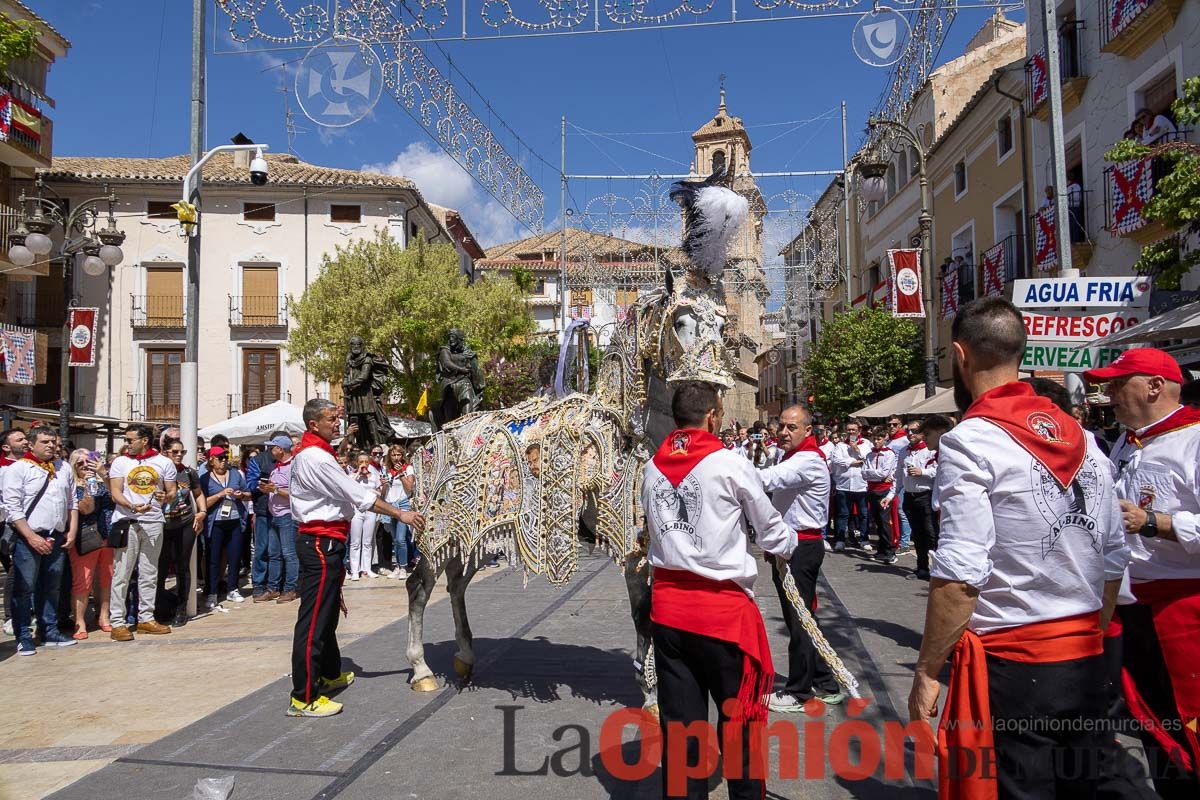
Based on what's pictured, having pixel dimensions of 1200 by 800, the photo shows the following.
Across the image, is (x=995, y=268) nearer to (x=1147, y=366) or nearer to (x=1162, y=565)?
(x=1147, y=366)

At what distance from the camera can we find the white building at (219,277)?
31.1 metres

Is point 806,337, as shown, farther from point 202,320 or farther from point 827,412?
point 202,320

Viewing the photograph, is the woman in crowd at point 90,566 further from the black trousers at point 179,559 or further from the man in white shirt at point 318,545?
the man in white shirt at point 318,545

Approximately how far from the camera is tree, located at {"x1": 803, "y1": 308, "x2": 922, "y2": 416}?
2406cm

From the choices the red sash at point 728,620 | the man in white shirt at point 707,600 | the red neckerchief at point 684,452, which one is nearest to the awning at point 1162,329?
the man in white shirt at point 707,600

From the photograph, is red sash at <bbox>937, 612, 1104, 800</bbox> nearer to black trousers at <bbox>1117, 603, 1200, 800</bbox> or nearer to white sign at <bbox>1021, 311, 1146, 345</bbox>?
black trousers at <bbox>1117, 603, 1200, 800</bbox>

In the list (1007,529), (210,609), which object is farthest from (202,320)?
(1007,529)

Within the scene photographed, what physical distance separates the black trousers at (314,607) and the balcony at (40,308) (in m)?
27.8

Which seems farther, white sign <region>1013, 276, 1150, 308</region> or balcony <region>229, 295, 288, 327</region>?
balcony <region>229, 295, 288, 327</region>

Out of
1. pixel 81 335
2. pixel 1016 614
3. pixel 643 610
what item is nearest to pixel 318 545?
pixel 643 610

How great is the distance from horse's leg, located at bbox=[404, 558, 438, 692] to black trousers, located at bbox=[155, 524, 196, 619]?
3.65 m

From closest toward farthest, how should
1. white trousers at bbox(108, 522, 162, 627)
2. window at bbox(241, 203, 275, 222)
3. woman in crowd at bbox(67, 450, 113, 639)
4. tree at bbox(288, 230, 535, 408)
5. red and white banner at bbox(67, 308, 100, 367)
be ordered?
1. white trousers at bbox(108, 522, 162, 627)
2. woman in crowd at bbox(67, 450, 113, 639)
3. red and white banner at bbox(67, 308, 100, 367)
4. tree at bbox(288, 230, 535, 408)
5. window at bbox(241, 203, 275, 222)

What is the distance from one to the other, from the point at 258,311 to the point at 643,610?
3076 centimetres

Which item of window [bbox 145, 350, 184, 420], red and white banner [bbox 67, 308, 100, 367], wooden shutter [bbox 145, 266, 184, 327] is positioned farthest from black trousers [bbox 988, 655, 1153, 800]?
wooden shutter [bbox 145, 266, 184, 327]
